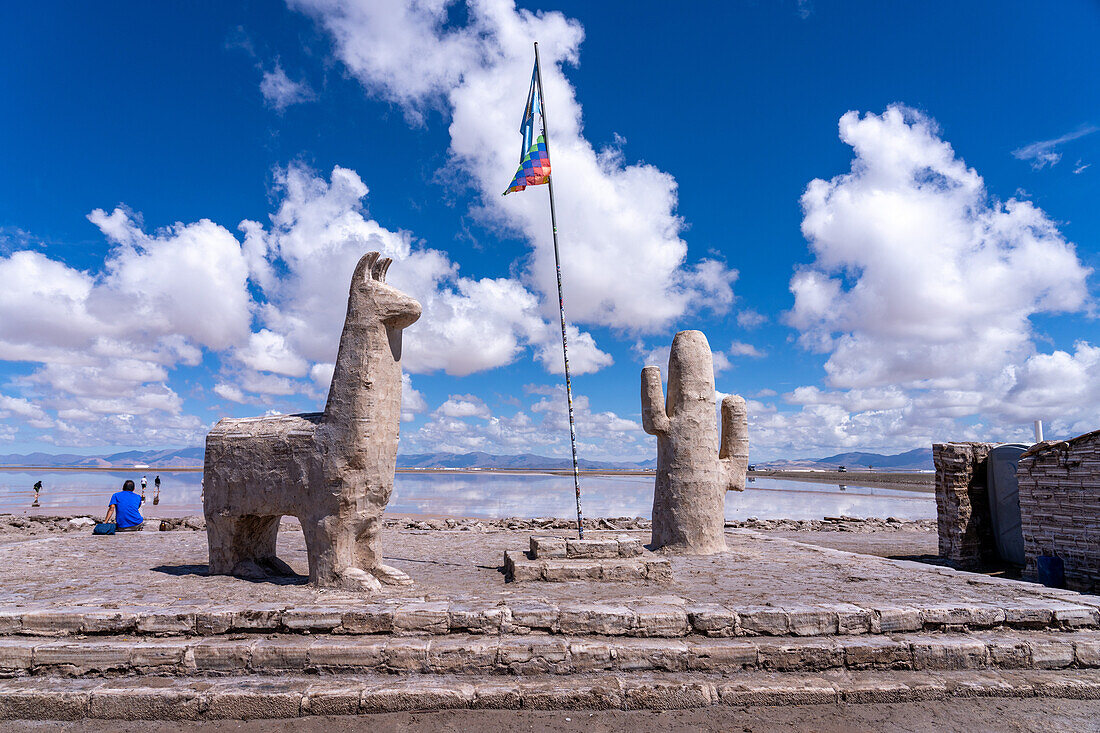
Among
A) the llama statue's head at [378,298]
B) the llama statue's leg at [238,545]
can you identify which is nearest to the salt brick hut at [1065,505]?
the llama statue's head at [378,298]

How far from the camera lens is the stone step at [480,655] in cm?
470

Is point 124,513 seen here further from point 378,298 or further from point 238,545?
point 378,298

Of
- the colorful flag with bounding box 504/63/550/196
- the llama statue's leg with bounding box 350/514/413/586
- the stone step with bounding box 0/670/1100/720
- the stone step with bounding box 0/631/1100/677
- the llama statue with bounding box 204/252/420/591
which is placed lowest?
the stone step with bounding box 0/670/1100/720

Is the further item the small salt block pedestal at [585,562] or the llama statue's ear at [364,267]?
the small salt block pedestal at [585,562]

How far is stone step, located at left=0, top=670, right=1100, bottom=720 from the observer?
4.34 metres

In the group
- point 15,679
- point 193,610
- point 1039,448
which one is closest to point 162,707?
point 193,610

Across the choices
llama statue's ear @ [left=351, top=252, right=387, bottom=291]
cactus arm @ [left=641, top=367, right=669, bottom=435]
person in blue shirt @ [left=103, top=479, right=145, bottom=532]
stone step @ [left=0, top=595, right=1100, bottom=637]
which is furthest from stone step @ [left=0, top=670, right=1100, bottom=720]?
person in blue shirt @ [left=103, top=479, right=145, bottom=532]

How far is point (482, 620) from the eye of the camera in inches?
199

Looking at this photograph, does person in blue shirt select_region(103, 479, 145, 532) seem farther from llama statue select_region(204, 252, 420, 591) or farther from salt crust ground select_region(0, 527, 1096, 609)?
llama statue select_region(204, 252, 420, 591)

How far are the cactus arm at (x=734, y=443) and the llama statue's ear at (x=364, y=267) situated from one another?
6.73m

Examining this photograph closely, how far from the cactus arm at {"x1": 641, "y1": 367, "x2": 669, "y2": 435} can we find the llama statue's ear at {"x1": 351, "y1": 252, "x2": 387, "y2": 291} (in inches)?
210

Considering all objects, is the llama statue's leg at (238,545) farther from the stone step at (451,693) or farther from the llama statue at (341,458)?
the stone step at (451,693)

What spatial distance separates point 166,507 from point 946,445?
2583 cm

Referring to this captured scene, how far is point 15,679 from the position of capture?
466cm
